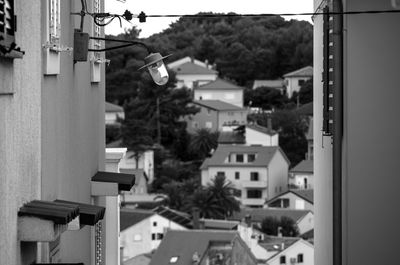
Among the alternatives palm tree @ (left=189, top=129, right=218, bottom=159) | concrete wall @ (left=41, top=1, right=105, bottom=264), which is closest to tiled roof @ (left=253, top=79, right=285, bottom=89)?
palm tree @ (left=189, top=129, right=218, bottom=159)

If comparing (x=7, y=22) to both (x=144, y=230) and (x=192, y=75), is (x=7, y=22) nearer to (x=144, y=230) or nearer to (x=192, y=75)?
(x=144, y=230)

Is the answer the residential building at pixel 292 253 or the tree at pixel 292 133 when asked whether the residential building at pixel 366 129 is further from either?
the tree at pixel 292 133

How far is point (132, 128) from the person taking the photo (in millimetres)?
76625

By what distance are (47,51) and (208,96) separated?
89.9 metres

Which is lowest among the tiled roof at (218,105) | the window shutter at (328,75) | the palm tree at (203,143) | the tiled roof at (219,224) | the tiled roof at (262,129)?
the tiled roof at (219,224)

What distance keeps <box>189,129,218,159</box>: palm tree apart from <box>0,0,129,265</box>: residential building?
240ft

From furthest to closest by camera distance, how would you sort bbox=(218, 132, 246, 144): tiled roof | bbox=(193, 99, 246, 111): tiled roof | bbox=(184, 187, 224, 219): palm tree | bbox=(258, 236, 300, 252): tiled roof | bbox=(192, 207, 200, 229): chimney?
bbox=(193, 99, 246, 111): tiled roof → bbox=(218, 132, 246, 144): tiled roof → bbox=(184, 187, 224, 219): palm tree → bbox=(192, 207, 200, 229): chimney → bbox=(258, 236, 300, 252): tiled roof

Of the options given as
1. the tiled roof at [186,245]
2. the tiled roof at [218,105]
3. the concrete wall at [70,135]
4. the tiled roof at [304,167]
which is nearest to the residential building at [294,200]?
the tiled roof at [304,167]

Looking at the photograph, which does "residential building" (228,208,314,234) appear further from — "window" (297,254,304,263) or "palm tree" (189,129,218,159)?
"palm tree" (189,129,218,159)

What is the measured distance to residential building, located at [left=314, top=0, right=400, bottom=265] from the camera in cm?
711

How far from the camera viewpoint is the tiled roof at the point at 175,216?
58.6 m

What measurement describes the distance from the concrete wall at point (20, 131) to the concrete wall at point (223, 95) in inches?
3473

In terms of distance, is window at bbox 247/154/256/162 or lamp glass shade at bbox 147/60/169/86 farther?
window at bbox 247/154/256/162

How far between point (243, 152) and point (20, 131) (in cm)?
6768
